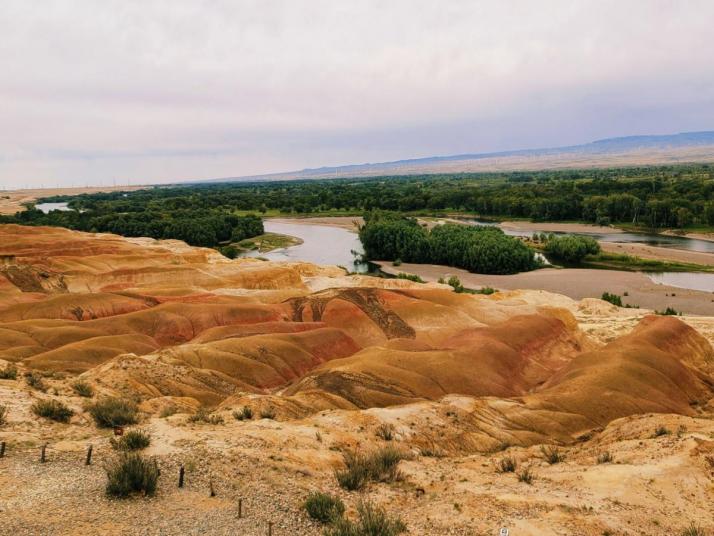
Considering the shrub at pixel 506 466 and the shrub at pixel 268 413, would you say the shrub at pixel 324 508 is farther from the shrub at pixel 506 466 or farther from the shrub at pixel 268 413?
the shrub at pixel 268 413

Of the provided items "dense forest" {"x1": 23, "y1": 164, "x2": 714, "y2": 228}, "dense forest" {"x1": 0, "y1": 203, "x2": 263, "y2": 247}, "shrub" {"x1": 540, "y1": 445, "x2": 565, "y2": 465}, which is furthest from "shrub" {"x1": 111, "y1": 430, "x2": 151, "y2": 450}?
"dense forest" {"x1": 23, "y1": 164, "x2": 714, "y2": 228}

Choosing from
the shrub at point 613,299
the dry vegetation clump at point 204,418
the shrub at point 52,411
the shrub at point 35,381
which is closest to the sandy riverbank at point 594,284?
the shrub at point 613,299

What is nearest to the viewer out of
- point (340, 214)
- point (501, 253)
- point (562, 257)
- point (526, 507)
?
point (526, 507)

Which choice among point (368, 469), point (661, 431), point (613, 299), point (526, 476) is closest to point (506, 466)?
point (526, 476)

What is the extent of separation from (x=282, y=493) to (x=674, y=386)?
2623 cm

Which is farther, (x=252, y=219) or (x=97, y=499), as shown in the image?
(x=252, y=219)

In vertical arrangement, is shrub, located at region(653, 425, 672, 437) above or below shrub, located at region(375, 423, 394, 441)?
below

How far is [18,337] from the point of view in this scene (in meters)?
32.3

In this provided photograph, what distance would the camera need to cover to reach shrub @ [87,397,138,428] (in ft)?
57.8

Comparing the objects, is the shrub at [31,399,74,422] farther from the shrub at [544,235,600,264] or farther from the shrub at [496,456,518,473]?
the shrub at [544,235,600,264]

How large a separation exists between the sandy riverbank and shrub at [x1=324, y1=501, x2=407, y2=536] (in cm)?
6297

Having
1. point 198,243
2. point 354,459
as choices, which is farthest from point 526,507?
point 198,243

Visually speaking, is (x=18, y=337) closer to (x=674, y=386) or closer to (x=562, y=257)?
(x=674, y=386)

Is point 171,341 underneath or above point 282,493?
underneath
